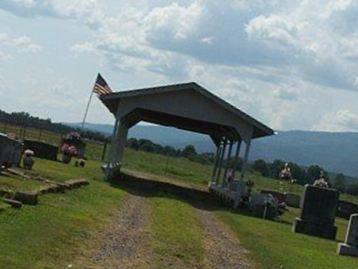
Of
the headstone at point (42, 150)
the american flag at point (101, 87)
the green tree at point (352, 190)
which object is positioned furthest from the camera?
the green tree at point (352, 190)

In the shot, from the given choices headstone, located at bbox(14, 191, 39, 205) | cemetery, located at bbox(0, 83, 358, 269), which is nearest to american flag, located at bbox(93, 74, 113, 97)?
cemetery, located at bbox(0, 83, 358, 269)

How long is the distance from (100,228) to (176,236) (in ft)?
5.36

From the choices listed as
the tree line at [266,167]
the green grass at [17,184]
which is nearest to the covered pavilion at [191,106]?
the green grass at [17,184]

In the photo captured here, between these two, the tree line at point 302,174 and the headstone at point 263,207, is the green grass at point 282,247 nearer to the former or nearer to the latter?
the headstone at point 263,207

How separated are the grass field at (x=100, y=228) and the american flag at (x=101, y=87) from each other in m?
9.42

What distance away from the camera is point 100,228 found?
15664 millimetres

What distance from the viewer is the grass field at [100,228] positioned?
11.6 meters

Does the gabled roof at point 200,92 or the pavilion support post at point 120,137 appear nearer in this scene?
the gabled roof at point 200,92

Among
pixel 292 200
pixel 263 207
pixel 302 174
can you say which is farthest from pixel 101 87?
pixel 302 174

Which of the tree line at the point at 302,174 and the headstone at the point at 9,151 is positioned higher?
the tree line at the point at 302,174

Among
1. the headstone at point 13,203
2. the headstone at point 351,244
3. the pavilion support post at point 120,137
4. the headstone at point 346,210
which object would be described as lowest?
Answer: the headstone at point 13,203

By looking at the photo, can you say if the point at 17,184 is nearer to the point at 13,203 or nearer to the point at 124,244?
the point at 13,203

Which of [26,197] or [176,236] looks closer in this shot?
[26,197]

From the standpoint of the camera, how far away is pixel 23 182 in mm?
20312
